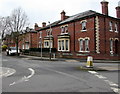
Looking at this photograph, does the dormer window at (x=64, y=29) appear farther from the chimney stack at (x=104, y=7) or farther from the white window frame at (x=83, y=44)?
the chimney stack at (x=104, y=7)

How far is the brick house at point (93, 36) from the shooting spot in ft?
97.5

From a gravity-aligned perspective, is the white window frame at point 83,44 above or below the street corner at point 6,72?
above

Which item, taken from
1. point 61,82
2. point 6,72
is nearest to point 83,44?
point 6,72

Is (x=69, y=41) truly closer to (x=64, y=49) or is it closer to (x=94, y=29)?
(x=64, y=49)

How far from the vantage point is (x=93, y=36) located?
98.7 ft

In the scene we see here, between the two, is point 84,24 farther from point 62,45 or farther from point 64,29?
point 62,45

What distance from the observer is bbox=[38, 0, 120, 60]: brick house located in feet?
97.5

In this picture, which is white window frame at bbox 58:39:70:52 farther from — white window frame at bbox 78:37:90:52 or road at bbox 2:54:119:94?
road at bbox 2:54:119:94

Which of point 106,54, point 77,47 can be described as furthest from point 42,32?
point 106,54

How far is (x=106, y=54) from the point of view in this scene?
28781mm

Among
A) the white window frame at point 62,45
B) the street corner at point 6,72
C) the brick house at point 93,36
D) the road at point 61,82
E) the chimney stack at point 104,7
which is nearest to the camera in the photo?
the road at point 61,82

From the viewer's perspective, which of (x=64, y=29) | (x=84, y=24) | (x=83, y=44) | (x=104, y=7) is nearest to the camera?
(x=104, y=7)

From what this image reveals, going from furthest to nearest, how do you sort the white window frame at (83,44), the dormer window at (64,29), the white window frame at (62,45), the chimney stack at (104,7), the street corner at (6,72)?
the dormer window at (64,29)
the white window frame at (62,45)
the chimney stack at (104,7)
the white window frame at (83,44)
the street corner at (6,72)

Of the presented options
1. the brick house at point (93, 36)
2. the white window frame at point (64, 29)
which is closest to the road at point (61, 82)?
the brick house at point (93, 36)
